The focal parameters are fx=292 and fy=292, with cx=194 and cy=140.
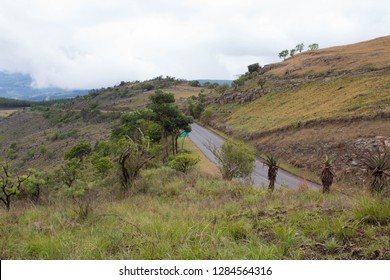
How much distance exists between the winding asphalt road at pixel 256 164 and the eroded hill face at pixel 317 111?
8.35ft

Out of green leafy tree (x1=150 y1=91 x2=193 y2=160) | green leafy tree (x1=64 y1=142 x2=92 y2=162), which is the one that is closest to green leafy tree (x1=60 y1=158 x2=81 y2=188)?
green leafy tree (x1=150 y1=91 x2=193 y2=160)

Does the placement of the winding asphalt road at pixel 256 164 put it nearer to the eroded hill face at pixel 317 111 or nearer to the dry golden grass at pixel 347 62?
the eroded hill face at pixel 317 111

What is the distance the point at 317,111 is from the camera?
4344 centimetres

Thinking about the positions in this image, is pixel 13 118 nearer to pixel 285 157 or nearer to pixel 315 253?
pixel 285 157

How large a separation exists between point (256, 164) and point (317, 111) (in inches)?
539

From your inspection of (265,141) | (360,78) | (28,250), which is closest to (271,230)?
(28,250)

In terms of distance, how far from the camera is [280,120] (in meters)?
48.3

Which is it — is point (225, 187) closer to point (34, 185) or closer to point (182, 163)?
point (34, 185)

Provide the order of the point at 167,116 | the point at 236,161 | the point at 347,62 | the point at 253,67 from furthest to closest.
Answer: the point at 253,67 < the point at 347,62 < the point at 167,116 < the point at 236,161

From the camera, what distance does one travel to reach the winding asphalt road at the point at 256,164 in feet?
92.5

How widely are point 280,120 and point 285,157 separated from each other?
1365 centimetres

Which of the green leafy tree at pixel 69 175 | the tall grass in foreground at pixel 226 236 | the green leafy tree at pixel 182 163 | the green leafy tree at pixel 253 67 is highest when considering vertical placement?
the green leafy tree at pixel 253 67

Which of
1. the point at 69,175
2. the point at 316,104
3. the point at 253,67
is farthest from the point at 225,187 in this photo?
the point at 253,67

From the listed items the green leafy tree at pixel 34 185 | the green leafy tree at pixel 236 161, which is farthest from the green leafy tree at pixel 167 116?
the green leafy tree at pixel 34 185
